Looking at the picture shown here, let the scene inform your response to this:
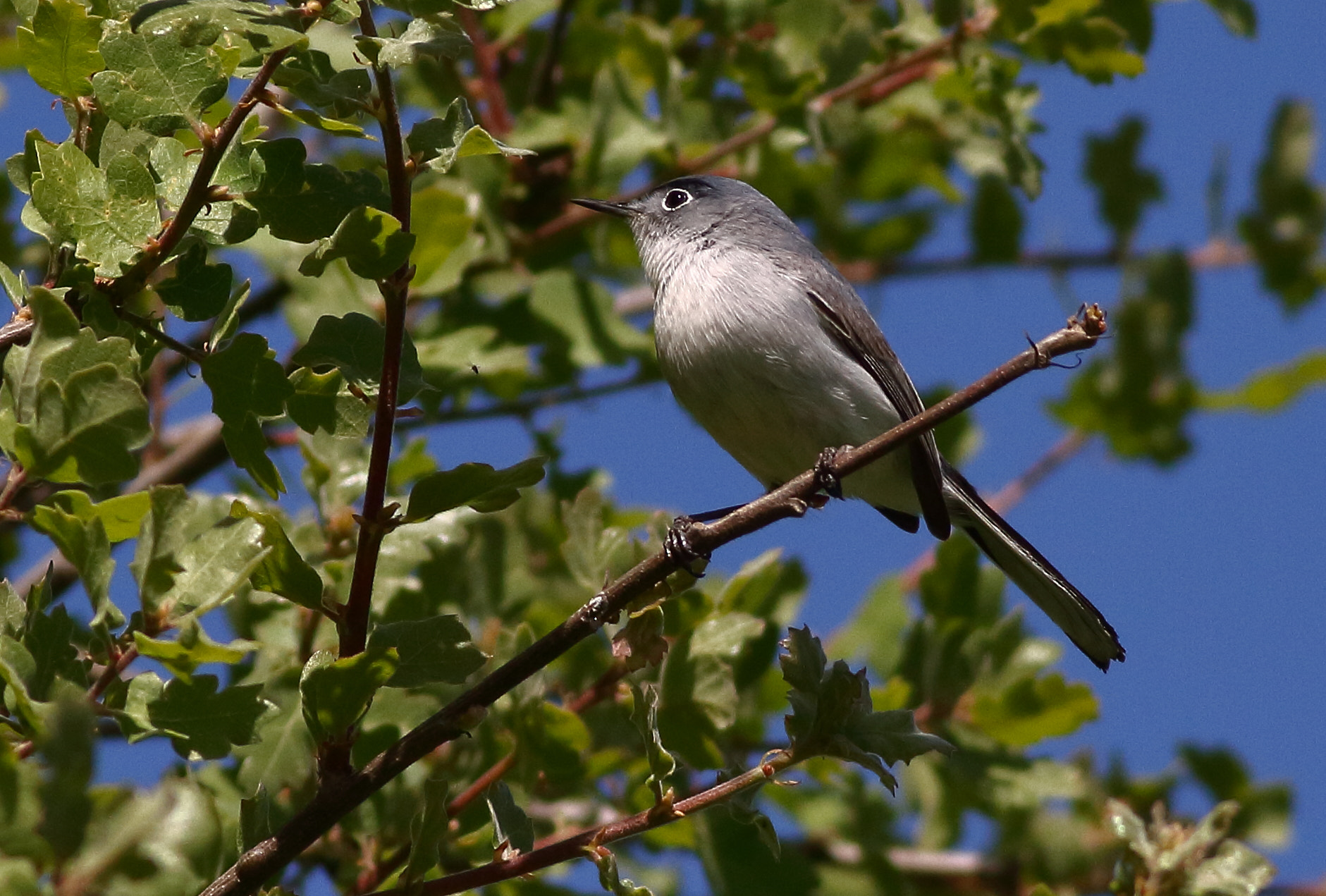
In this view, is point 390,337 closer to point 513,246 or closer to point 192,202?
point 192,202

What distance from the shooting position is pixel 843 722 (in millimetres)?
1751

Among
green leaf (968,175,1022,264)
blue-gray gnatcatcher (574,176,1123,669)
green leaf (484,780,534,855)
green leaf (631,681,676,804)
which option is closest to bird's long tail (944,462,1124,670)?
blue-gray gnatcatcher (574,176,1123,669)

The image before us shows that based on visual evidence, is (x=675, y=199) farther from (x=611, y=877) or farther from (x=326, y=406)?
(x=611, y=877)

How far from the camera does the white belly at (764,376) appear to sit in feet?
10.0

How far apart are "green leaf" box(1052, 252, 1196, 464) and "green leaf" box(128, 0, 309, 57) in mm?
2973

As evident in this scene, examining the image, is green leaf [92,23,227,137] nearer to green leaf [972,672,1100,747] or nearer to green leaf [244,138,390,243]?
green leaf [244,138,390,243]

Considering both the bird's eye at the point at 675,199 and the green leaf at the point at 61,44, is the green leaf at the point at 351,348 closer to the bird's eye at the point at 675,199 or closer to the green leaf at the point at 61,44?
the green leaf at the point at 61,44

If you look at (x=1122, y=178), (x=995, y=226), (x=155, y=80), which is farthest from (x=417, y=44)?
(x=1122, y=178)

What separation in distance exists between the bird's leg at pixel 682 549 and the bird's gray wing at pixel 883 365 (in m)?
0.83

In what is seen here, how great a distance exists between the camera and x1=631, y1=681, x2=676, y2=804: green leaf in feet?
5.78

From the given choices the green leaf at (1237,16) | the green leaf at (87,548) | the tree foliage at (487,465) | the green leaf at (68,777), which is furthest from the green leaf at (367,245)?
the green leaf at (1237,16)

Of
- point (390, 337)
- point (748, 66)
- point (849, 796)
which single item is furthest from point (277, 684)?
point (748, 66)

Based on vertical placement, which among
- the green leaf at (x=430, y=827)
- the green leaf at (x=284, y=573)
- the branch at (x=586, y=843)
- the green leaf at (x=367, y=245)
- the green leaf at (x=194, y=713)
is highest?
the green leaf at (x=367, y=245)

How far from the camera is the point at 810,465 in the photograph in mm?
3223
